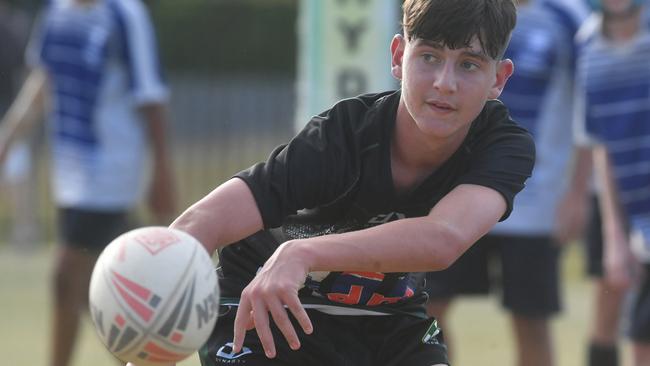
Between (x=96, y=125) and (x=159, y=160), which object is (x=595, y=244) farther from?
(x=96, y=125)

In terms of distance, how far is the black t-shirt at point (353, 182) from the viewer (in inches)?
149

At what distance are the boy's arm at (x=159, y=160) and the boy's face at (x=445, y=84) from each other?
3846 mm

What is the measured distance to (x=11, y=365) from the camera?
26.1ft

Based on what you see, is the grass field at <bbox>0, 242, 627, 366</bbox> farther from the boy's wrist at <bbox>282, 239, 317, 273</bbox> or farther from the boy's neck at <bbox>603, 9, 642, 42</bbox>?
the boy's wrist at <bbox>282, 239, 317, 273</bbox>

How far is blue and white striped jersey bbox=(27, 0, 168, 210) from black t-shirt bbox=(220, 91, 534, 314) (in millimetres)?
3447

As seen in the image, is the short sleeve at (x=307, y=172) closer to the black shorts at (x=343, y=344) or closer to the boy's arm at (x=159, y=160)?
the black shorts at (x=343, y=344)

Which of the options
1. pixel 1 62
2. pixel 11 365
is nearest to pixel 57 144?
pixel 11 365

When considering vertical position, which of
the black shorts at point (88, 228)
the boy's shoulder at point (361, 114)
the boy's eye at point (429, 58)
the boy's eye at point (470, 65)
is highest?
the boy's eye at point (429, 58)

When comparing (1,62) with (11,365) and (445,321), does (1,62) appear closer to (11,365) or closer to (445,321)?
(11,365)

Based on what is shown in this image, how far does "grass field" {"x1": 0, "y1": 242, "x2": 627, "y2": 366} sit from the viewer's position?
330 inches

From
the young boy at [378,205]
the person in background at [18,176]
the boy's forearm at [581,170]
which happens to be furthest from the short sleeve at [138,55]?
the person in background at [18,176]

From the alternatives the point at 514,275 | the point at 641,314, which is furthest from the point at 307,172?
the point at 514,275

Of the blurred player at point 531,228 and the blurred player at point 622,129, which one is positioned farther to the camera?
the blurred player at point 531,228

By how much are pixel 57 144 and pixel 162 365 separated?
4.47 meters
